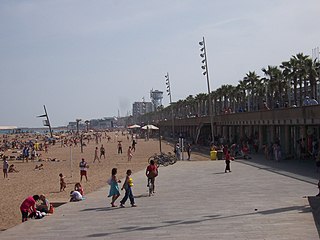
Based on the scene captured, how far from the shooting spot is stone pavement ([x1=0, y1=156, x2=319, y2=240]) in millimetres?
9812

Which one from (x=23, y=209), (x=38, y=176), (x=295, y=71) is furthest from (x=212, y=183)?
(x=295, y=71)

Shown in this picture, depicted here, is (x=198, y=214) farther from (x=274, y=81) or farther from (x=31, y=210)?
(x=274, y=81)

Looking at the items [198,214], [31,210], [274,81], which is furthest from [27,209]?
[274,81]

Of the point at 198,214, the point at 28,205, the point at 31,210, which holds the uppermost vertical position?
the point at 28,205

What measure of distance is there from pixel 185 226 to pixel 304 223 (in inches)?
95.2

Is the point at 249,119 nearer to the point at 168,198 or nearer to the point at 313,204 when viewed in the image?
the point at 168,198

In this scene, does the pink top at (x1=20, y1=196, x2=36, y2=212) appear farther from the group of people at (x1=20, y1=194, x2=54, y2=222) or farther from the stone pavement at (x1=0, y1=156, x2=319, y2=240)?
the stone pavement at (x1=0, y1=156, x2=319, y2=240)

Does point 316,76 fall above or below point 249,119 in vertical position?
above

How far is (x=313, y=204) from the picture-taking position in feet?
38.6

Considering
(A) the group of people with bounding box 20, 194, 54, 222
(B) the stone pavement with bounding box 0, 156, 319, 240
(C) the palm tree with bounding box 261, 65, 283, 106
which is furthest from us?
(C) the palm tree with bounding box 261, 65, 283, 106

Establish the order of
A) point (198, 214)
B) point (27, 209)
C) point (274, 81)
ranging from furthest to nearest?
point (274, 81) → point (27, 209) → point (198, 214)

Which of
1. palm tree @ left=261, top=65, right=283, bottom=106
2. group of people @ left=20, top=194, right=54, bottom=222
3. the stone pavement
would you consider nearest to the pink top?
group of people @ left=20, top=194, right=54, bottom=222

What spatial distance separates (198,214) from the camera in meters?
11.9

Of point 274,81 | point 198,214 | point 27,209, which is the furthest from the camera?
point 274,81
